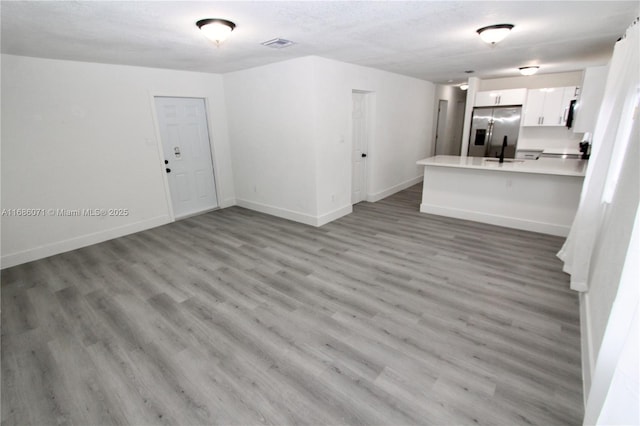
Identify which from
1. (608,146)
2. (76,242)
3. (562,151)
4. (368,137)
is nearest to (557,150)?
(562,151)

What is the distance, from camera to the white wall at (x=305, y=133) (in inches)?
179

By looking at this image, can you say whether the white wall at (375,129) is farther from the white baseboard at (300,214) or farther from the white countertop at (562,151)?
the white countertop at (562,151)

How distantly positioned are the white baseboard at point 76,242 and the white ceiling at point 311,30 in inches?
93.0

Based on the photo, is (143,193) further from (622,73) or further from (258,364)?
(622,73)

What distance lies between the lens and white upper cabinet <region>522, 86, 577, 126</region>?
614cm

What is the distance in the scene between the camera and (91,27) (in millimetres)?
2686

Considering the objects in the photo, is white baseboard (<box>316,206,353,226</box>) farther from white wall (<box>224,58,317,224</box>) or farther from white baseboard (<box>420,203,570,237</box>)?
white baseboard (<box>420,203,570,237</box>)

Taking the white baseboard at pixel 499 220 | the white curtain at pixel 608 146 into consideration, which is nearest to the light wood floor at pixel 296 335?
the white baseboard at pixel 499 220

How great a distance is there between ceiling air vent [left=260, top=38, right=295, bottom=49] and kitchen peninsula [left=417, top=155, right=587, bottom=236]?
3.00m

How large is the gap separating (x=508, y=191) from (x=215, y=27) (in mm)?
4511

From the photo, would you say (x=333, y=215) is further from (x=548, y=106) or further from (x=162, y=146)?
(x=548, y=106)

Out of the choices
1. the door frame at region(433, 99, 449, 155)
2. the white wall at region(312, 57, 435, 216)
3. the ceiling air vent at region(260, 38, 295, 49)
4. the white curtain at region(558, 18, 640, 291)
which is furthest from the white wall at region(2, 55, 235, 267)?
the door frame at region(433, 99, 449, 155)

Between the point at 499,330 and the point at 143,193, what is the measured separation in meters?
5.10

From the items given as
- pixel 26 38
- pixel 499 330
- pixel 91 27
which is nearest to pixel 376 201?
pixel 499 330
